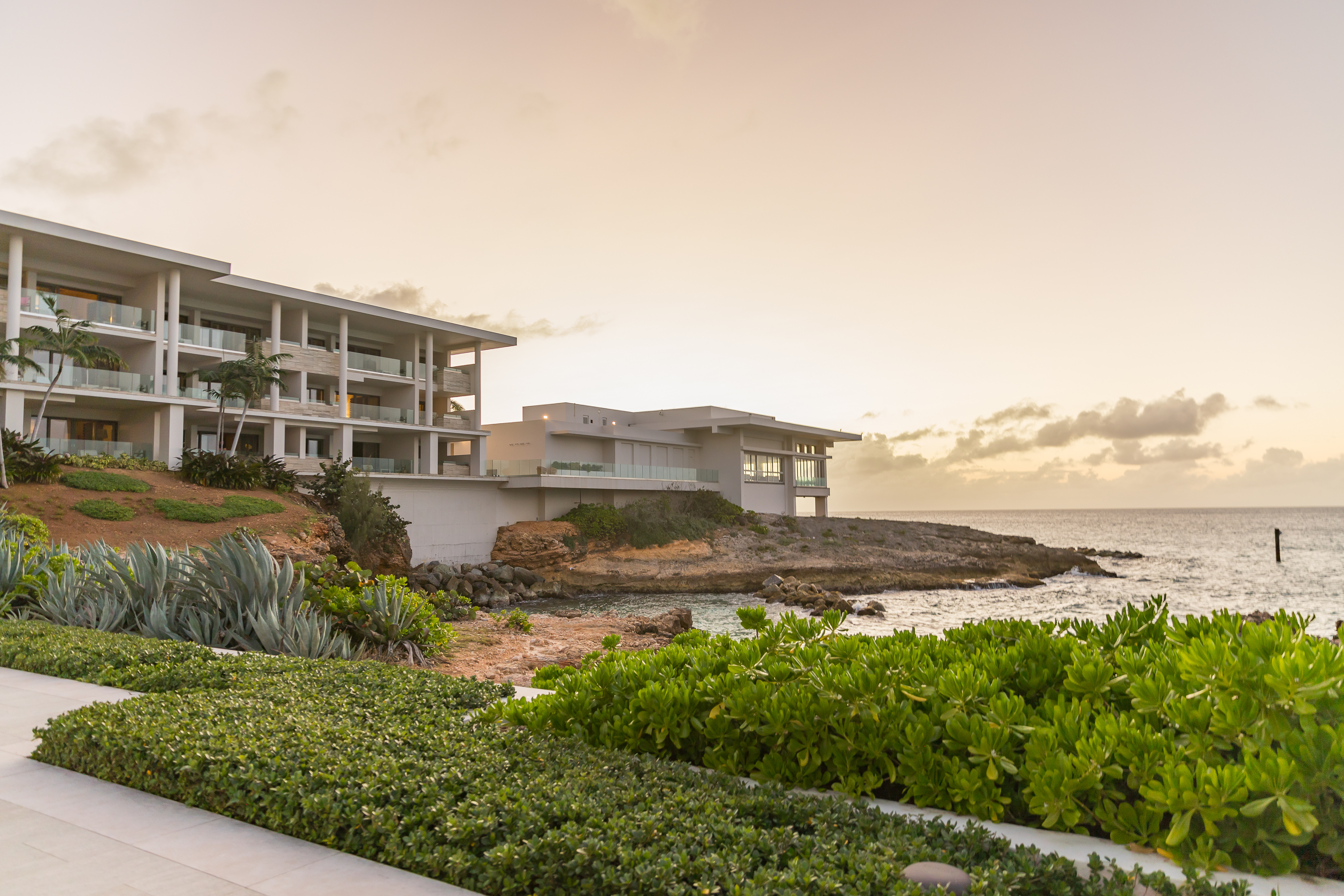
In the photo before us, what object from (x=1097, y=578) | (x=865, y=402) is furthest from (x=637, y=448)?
(x=1097, y=578)

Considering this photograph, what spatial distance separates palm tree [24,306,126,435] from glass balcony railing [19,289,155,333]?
25 centimetres

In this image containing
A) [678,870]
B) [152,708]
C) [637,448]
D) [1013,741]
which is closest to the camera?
[678,870]

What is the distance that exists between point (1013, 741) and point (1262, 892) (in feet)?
3.28

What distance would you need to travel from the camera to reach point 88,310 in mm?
28422

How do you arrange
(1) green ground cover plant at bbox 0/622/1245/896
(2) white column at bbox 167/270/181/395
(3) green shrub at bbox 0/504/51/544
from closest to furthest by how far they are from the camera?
(1) green ground cover plant at bbox 0/622/1245/896, (3) green shrub at bbox 0/504/51/544, (2) white column at bbox 167/270/181/395

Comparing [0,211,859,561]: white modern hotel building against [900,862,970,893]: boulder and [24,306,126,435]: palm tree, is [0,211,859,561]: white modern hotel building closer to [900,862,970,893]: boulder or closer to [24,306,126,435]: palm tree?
[24,306,126,435]: palm tree

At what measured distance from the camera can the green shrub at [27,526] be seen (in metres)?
15.4

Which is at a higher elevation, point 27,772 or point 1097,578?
point 27,772

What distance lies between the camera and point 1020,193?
760 inches

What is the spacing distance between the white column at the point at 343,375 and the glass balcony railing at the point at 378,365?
22 cm

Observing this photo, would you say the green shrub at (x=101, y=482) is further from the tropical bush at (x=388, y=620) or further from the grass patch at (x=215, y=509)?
the tropical bush at (x=388, y=620)

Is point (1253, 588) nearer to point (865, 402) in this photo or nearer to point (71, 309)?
point (865, 402)

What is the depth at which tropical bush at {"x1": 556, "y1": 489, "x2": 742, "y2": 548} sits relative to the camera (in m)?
39.4

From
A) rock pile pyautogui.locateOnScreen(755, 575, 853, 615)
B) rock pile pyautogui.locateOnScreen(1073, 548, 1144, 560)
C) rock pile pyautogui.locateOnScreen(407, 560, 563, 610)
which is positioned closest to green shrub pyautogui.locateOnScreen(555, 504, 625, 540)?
rock pile pyautogui.locateOnScreen(407, 560, 563, 610)
